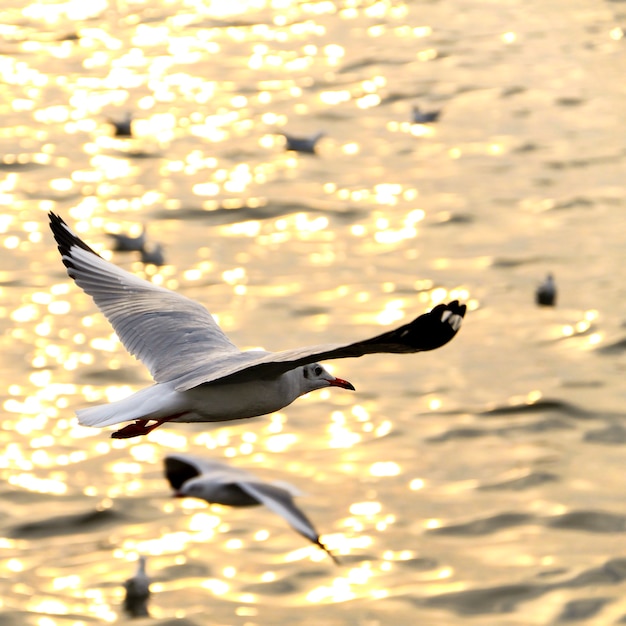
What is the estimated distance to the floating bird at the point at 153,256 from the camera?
3006 centimetres

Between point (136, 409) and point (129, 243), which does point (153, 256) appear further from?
point (136, 409)

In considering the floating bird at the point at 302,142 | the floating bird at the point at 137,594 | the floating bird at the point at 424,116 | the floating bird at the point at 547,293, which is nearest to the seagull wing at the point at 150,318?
the floating bird at the point at 137,594

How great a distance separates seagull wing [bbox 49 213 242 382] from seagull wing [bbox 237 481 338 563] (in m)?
1.58

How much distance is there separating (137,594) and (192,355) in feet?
37.3

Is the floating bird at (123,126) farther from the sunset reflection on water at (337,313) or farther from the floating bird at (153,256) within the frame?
the floating bird at (153,256)

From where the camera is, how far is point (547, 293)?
1207 inches

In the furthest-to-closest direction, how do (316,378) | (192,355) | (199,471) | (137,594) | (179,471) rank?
(137,594)
(179,471)
(199,471)
(192,355)
(316,378)

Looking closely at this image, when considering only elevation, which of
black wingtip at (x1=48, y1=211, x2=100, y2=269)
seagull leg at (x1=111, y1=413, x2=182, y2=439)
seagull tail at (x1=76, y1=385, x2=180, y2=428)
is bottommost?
seagull tail at (x1=76, y1=385, x2=180, y2=428)

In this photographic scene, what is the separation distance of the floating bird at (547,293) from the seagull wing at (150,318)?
16549 mm

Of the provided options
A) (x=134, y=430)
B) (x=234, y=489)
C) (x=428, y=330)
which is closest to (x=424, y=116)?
(x=234, y=489)

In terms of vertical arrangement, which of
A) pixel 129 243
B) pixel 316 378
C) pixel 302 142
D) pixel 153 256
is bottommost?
pixel 316 378

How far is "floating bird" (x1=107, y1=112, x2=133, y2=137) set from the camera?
38.1 metres

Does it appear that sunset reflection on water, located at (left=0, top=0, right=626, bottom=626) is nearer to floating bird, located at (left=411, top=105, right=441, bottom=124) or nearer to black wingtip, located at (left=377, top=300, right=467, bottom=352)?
floating bird, located at (left=411, top=105, right=441, bottom=124)

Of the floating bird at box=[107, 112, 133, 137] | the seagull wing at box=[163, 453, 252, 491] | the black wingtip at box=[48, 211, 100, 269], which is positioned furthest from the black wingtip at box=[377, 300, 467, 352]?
the floating bird at box=[107, 112, 133, 137]
